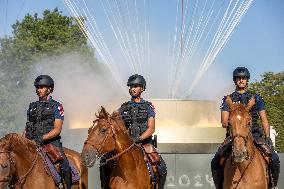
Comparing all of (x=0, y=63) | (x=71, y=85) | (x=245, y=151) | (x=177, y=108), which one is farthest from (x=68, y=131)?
(x=0, y=63)

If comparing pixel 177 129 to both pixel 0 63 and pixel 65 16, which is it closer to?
pixel 0 63

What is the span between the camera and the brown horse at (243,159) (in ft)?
42.2

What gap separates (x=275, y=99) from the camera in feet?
257

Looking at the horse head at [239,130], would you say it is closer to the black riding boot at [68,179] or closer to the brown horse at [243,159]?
the brown horse at [243,159]

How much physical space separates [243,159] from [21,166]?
4315mm

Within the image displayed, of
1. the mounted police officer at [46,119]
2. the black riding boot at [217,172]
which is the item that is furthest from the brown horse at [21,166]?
the black riding boot at [217,172]

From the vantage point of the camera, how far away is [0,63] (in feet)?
189

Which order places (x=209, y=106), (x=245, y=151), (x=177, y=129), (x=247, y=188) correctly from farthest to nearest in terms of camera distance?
(x=209, y=106) < (x=177, y=129) < (x=247, y=188) < (x=245, y=151)

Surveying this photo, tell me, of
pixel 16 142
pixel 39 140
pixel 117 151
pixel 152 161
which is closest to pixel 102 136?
pixel 117 151

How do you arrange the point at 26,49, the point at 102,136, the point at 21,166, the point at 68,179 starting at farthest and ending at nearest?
the point at 26,49 < the point at 68,179 < the point at 21,166 < the point at 102,136

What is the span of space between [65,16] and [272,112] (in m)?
25.0

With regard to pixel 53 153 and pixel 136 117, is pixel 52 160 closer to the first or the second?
pixel 53 153

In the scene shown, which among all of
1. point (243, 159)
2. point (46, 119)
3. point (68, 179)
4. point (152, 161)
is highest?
point (46, 119)

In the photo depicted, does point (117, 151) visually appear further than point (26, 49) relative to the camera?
No
